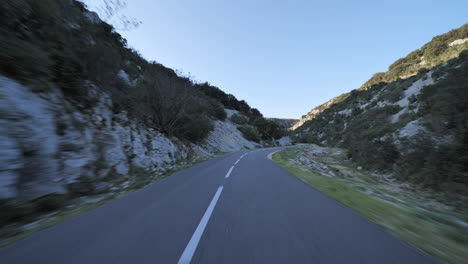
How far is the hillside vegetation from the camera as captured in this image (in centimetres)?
521

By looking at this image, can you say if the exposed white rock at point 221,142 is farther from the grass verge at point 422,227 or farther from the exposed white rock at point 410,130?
the grass verge at point 422,227

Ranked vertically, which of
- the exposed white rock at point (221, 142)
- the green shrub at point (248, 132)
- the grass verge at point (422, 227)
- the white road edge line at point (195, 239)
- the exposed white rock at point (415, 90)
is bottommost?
the white road edge line at point (195, 239)

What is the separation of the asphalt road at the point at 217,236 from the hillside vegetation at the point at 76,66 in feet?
17.7

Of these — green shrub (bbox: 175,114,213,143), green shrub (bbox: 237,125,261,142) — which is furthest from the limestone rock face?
green shrub (bbox: 237,125,261,142)

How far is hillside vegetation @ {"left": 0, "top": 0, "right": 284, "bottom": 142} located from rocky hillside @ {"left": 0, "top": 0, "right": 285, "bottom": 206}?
0.03 metres

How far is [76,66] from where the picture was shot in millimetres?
7418

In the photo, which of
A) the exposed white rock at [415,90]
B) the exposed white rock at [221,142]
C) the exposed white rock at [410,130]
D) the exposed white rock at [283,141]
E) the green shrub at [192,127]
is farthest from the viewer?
the exposed white rock at [283,141]

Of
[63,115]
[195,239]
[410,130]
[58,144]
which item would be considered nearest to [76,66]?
[63,115]

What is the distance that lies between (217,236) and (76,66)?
9783 millimetres

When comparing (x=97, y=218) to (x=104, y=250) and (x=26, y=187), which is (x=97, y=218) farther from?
(x=26, y=187)

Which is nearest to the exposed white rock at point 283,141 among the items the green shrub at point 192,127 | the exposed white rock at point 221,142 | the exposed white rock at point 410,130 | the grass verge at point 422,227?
the exposed white rock at point 221,142

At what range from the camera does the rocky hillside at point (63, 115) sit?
13.6 ft

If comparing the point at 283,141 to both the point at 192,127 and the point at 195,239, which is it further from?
the point at 195,239

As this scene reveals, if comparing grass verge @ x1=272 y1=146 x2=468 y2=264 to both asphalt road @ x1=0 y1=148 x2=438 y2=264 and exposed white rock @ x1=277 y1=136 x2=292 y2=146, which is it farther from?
exposed white rock @ x1=277 y1=136 x2=292 y2=146
